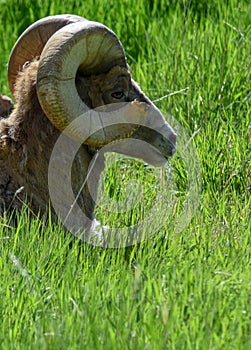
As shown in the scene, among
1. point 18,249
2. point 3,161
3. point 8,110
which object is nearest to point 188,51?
point 8,110

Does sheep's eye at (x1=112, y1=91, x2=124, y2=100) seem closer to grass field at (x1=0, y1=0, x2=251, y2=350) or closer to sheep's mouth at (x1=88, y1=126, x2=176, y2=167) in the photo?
sheep's mouth at (x1=88, y1=126, x2=176, y2=167)

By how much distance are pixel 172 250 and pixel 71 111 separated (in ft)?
3.39

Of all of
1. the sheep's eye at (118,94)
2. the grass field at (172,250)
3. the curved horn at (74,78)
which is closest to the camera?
the grass field at (172,250)

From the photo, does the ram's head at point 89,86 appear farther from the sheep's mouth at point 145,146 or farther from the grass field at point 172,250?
the grass field at point 172,250

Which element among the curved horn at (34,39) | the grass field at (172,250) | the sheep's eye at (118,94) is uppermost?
the curved horn at (34,39)

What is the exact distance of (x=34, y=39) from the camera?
6.24m

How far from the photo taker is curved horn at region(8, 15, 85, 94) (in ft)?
19.7

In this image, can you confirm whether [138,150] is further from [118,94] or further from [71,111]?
[71,111]

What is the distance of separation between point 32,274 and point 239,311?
1.15 m

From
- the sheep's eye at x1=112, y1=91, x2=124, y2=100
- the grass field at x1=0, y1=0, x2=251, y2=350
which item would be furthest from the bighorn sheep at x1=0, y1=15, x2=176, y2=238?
the grass field at x1=0, y1=0, x2=251, y2=350

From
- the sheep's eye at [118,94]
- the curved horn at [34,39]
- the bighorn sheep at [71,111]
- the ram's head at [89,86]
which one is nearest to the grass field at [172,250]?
the bighorn sheep at [71,111]

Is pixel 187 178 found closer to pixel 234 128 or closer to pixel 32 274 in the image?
pixel 234 128

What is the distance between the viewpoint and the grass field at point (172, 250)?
434 cm

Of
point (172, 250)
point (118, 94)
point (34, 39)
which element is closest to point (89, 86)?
point (118, 94)
